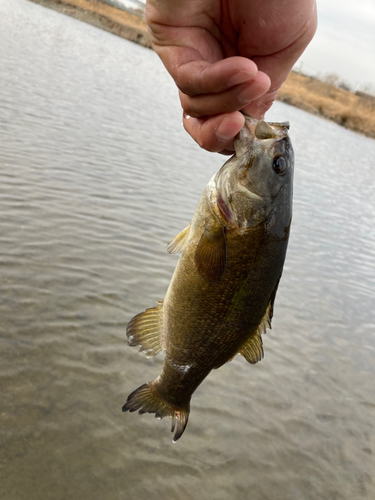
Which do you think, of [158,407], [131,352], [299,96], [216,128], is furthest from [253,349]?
[299,96]

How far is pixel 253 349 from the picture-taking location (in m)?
2.74

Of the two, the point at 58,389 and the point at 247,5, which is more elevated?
the point at 247,5

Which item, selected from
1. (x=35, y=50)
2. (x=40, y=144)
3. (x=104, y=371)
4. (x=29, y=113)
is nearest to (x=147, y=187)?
(x=40, y=144)

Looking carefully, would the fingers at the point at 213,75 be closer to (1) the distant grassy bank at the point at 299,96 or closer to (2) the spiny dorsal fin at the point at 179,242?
(2) the spiny dorsal fin at the point at 179,242

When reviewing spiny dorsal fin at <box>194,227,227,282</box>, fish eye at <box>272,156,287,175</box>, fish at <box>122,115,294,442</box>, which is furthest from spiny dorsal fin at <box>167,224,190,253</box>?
fish eye at <box>272,156,287,175</box>

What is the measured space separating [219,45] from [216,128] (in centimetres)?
47

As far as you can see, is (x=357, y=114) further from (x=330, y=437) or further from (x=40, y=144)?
(x=330, y=437)

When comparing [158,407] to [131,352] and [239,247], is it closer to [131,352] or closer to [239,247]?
[239,247]

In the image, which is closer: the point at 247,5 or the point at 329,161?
the point at 247,5

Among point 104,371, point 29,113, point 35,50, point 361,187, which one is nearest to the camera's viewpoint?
point 104,371

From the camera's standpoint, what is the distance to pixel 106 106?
598 inches

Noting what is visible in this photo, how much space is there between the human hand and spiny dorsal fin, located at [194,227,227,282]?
1.67 feet

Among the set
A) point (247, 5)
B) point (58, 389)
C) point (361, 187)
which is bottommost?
point (58, 389)

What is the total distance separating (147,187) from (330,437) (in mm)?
6374
